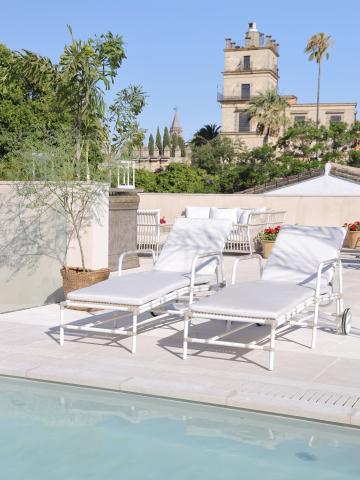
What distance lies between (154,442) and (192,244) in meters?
3.40

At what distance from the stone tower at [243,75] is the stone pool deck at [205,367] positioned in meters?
67.6

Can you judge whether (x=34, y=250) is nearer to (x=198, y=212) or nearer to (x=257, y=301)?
(x=257, y=301)

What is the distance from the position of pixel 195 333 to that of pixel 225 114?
69.1 m

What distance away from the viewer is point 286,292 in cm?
609

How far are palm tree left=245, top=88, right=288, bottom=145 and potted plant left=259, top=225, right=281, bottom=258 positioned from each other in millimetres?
47556

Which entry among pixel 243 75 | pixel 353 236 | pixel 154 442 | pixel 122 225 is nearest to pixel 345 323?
pixel 154 442

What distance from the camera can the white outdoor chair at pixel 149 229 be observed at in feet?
45.6

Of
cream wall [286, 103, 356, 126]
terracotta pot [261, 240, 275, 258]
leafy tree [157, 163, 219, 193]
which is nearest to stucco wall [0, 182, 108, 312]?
terracotta pot [261, 240, 275, 258]

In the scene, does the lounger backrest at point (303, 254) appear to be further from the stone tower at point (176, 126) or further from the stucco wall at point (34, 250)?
the stone tower at point (176, 126)

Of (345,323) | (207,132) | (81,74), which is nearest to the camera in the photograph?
(345,323)

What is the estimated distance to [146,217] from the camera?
564 inches

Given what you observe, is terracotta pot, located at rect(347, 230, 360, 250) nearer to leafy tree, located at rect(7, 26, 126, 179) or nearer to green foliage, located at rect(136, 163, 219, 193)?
leafy tree, located at rect(7, 26, 126, 179)

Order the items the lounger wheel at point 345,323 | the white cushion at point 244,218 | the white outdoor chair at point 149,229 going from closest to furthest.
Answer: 1. the lounger wheel at point 345,323
2. the white outdoor chair at point 149,229
3. the white cushion at point 244,218

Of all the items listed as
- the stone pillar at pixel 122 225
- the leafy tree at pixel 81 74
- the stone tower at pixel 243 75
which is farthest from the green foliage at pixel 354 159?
the leafy tree at pixel 81 74
